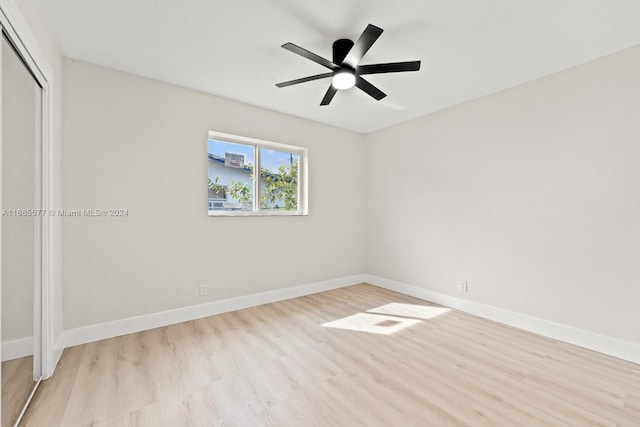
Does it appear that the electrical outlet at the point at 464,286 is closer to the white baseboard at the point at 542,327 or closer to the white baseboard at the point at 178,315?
the white baseboard at the point at 542,327

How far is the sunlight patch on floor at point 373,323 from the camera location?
9.20 ft

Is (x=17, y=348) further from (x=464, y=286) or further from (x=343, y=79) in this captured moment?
(x=464, y=286)

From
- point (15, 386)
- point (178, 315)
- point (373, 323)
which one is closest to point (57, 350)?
point (15, 386)

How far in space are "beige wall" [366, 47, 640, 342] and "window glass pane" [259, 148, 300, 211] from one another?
1621mm

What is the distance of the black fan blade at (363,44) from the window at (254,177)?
179 centimetres

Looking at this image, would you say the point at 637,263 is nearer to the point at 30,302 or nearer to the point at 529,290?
the point at 529,290

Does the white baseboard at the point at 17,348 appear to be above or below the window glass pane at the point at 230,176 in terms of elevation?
below

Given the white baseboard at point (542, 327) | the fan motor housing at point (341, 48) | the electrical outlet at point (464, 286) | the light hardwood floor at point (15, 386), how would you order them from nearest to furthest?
the light hardwood floor at point (15, 386) → the fan motor housing at point (341, 48) → the white baseboard at point (542, 327) → the electrical outlet at point (464, 286)

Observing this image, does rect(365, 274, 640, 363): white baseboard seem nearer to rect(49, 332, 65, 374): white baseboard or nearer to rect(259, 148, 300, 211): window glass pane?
rect(259, 148, 300, 211): window glass pane

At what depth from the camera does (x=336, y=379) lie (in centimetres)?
195

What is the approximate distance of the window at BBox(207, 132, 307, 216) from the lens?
3.35 meters

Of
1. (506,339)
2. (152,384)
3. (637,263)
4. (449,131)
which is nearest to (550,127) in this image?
(449,131)

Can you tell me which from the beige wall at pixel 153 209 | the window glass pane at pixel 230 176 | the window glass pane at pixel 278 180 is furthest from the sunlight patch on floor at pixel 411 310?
the window glass pane at pixel 230 176

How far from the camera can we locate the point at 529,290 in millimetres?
2797
